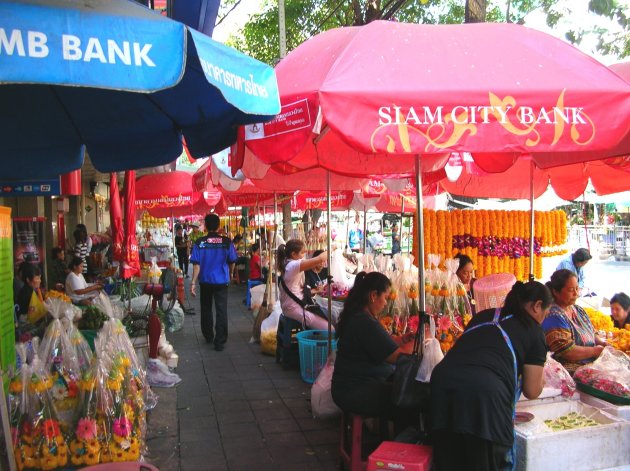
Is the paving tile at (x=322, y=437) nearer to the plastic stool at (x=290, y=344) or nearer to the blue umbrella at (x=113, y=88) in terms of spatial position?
the plastic stool at (x=290, y=344)

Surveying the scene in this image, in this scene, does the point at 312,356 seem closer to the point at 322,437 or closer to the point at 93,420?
the point at 322,437

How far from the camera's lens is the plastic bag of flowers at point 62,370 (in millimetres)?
3639

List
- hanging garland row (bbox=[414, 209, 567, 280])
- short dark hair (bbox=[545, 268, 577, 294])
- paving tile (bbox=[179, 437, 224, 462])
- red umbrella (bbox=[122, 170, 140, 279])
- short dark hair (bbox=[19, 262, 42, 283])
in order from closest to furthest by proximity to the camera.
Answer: paving tile (bbox=[179, 437, 224, 462]) < short dark hair (bbox=[545, 268, 577, 294]) < short dark hair (bbox=[19, 262, 42, 283]) < red umbrella (bbox=[122, 170, 140, 279]) < hanging garland row (bbox=[414, 209, 567, 280])

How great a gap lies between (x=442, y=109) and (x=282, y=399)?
12.9 feet

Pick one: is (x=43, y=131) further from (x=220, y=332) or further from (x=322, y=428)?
(x=220, y=332)

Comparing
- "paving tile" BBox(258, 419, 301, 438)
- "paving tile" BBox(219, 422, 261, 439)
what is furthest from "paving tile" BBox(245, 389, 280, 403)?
"paving tile" BBox(219, 422, 261, 439)

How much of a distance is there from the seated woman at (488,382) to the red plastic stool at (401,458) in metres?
0.09

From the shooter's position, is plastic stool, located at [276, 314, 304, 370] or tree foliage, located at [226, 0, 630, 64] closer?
plastic stool, located at [276, 314, 304, 370]

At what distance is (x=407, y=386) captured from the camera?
11.8ft

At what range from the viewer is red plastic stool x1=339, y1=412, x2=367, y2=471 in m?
3.83

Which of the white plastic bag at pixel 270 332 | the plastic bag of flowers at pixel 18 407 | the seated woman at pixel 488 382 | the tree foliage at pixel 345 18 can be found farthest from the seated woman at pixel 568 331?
the tree foliage at pixel 345 18

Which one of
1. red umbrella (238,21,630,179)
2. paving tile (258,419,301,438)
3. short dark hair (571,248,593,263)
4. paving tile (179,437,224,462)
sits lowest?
paving tile (258,419,301,438)

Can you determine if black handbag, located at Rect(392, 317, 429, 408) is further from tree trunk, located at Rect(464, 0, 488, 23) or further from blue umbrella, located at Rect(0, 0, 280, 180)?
tree trunk, located at Rect(464, 0, 488, 23)

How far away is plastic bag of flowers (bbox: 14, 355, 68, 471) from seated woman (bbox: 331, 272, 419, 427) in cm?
188
